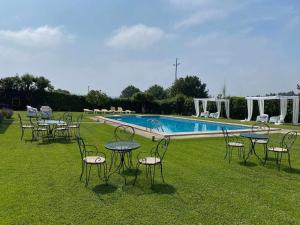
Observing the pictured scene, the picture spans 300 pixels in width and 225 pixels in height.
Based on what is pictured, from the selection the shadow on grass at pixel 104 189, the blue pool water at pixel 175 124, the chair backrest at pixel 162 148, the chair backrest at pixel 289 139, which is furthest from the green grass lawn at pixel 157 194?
the blue pool water at pixel 175 124

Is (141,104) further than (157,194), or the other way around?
(141,104)

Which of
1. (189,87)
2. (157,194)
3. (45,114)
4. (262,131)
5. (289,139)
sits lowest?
(157,194)

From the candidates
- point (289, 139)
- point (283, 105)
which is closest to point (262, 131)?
point (289, 139)

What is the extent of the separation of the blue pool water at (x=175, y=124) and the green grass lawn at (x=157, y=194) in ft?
28.5

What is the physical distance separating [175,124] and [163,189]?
14876 millimetres

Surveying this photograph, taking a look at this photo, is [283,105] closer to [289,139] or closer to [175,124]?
[175,124]

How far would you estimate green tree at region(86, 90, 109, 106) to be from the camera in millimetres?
25359

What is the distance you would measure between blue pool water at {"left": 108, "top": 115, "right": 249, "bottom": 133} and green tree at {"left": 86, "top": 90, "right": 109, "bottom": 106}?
4.17 m

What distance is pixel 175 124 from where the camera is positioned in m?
19.0

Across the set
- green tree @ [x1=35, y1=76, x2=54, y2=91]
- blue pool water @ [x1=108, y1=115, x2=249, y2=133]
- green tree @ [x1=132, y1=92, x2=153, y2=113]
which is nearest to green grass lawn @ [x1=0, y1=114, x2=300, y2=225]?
blue pool water @ [x1=108, y1=115, x2=249, y2=133]

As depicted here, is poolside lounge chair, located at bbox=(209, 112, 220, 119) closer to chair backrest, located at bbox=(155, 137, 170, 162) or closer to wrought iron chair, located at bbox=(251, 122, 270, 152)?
wrought iron chair, located at bbox=(251, 122, 270, 152)

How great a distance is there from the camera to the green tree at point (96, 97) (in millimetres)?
25359

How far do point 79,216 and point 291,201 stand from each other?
303 centimetres

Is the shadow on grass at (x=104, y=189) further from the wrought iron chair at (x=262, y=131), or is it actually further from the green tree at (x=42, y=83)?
the green tree at (x=42, y=83)
